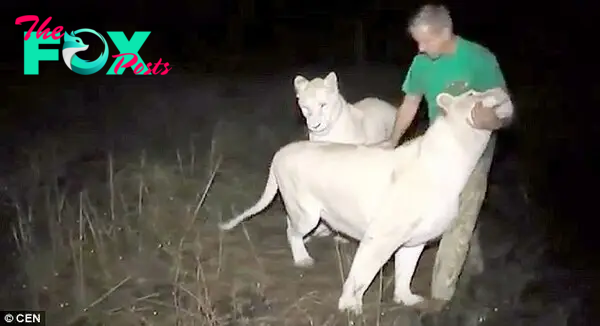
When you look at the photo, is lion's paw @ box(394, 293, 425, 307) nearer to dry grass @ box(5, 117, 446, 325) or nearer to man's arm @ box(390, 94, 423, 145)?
dry grass @ box(5, 117, 446, 325)

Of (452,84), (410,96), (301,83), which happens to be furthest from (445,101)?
(301,83)

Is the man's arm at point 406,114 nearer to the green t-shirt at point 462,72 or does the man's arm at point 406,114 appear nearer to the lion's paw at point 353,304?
the green t-shirt at point 462,72

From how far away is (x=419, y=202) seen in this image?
4.81ft

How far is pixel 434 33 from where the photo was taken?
1495mm

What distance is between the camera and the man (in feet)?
4.84

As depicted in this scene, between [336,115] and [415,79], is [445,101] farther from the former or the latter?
[336,115]

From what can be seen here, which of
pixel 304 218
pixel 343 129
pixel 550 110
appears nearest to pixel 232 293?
pixel 304 218

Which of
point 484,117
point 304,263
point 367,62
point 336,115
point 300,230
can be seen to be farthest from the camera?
point 367,62

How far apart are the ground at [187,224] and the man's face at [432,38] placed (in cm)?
44

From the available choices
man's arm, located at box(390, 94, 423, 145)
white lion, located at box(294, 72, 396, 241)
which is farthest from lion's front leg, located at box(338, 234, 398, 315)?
white lion, located at box(294, 72, 396, 241)

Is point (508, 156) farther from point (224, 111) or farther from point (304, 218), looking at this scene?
point (224, 111)

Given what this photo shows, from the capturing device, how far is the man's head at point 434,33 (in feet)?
4.91

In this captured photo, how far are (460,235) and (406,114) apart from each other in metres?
0.24

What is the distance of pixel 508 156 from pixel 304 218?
545 mm
